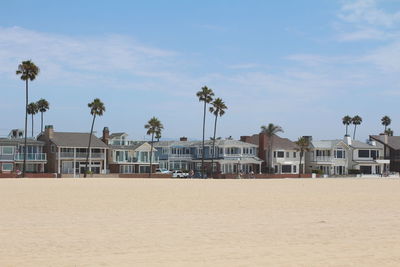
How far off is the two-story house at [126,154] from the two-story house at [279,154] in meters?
18.6

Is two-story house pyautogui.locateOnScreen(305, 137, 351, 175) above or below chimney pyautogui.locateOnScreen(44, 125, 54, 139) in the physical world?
below

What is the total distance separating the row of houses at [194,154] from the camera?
89688 mm

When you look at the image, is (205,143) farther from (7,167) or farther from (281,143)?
(7,167)

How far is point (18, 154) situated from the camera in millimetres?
86250

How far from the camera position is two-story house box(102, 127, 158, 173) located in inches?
3866

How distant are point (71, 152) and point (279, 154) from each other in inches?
1384

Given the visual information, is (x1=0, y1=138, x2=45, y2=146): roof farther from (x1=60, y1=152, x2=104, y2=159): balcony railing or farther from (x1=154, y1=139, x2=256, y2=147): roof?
(x1=154, y1=139, x2=256, y2=147): roof

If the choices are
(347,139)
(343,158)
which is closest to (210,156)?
(343,158)

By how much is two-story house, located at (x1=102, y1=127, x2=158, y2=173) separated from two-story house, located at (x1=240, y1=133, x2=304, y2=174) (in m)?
18.6

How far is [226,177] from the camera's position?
84.0 meters

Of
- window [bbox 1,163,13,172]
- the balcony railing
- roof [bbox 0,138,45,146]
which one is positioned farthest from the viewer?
the balcony railing
